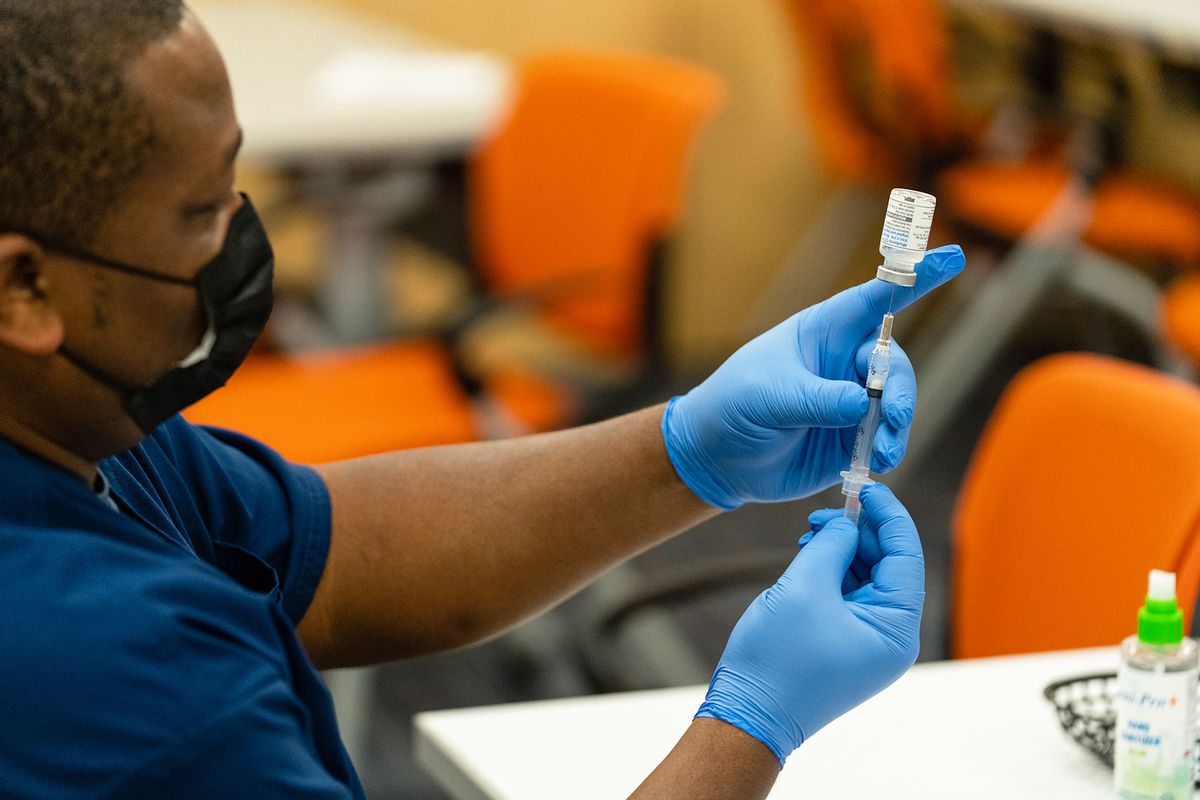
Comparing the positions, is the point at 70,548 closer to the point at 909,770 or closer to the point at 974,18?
the point at 909,770

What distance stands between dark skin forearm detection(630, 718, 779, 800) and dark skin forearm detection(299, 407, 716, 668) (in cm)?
29

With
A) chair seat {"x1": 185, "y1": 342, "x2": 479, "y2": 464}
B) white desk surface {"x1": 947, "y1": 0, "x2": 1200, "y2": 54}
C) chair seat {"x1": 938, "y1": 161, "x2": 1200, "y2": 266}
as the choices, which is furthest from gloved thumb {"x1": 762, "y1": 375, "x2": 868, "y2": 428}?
chair seat {"x1": 938, "y1": 161, "x2": 1200, "y2": 266}

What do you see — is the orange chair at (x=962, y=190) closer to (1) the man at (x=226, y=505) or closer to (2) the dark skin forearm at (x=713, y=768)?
(1) the man at (x=226, y=505)

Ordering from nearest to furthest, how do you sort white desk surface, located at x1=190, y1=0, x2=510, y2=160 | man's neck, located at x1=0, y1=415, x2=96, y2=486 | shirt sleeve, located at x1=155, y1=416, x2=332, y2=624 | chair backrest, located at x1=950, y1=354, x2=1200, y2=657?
man's neck, located at x1=0, y1=415, x2=96, y2=486, shirt sleeve, located at x1=155, y1=416, x2=332, y2=624, chair backrest, located at x1=950, y1=354, x2=1200, y2=657, white desk surface, located at x1=190, y1=0, x2=510, y2=160

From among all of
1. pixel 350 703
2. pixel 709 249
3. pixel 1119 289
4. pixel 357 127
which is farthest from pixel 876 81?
pixel 350 703

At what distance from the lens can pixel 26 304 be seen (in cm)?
83

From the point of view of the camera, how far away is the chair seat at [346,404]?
2.07m

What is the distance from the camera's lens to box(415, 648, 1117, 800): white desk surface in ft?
3.49

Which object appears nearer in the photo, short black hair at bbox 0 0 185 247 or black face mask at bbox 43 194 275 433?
short black hair at bbox 0 0 185 247

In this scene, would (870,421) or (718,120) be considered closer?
(870,421)

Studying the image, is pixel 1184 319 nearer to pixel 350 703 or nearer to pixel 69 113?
pixel 350 703

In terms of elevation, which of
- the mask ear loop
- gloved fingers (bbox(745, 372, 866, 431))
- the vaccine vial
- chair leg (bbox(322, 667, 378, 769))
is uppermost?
the vaccine vial

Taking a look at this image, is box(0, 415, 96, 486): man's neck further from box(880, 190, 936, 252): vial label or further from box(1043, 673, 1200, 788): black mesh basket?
box(1043, 673, 1200, 788): black mesh basket

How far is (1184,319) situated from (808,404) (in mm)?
1712
